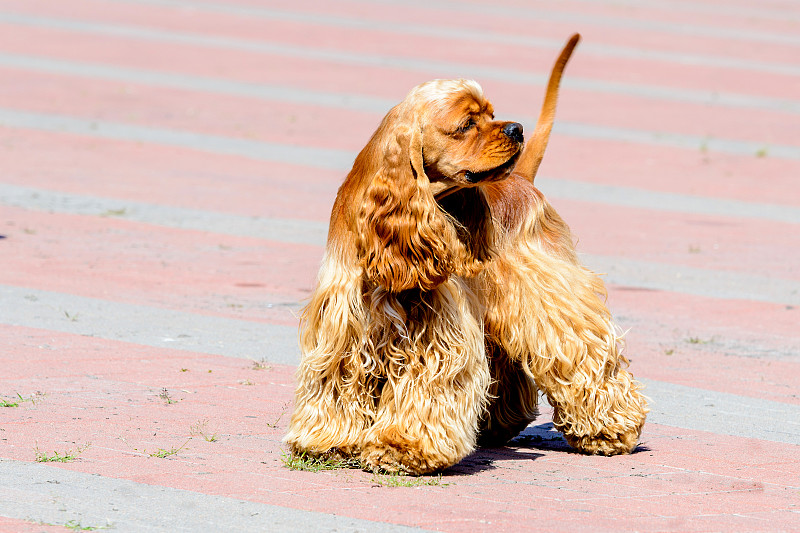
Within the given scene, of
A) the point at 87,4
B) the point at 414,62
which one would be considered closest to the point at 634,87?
the point at 414,62

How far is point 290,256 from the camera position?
10.2 meters

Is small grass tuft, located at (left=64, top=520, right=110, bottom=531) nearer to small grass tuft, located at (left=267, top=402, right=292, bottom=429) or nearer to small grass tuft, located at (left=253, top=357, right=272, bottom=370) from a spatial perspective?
small grass tuft, located at (left=267, top=402, right=292, bottom=429)

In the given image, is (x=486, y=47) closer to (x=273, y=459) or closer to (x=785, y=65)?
(x=785, y=65)

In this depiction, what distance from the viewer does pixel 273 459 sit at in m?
5.45

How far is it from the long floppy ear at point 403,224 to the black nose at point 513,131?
1.14ft

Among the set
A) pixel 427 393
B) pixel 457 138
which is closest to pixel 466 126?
pixel 457 138

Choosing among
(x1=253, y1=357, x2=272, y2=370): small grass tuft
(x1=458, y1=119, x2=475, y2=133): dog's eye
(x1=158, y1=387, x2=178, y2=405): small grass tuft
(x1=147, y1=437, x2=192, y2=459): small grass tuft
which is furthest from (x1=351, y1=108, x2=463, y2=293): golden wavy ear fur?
(x1=253, y1=357, x2=272, y2=370): small grass tuft

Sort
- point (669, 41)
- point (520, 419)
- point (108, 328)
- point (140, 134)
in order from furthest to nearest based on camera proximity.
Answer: point (669, 41)
point (140, 134)
point (108, 328)
point (520, 419)

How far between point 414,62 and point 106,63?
16.0 feet

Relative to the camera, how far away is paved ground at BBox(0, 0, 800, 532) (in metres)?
5.01

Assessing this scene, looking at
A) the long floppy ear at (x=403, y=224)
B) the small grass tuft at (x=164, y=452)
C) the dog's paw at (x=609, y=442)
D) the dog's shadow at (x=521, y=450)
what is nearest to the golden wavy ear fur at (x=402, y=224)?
the long floppy ear at (x=403, y=224)

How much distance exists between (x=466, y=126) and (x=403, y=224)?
467mm

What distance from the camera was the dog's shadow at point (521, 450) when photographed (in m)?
5.55

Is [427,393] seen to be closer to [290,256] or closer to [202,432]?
[202,432]
